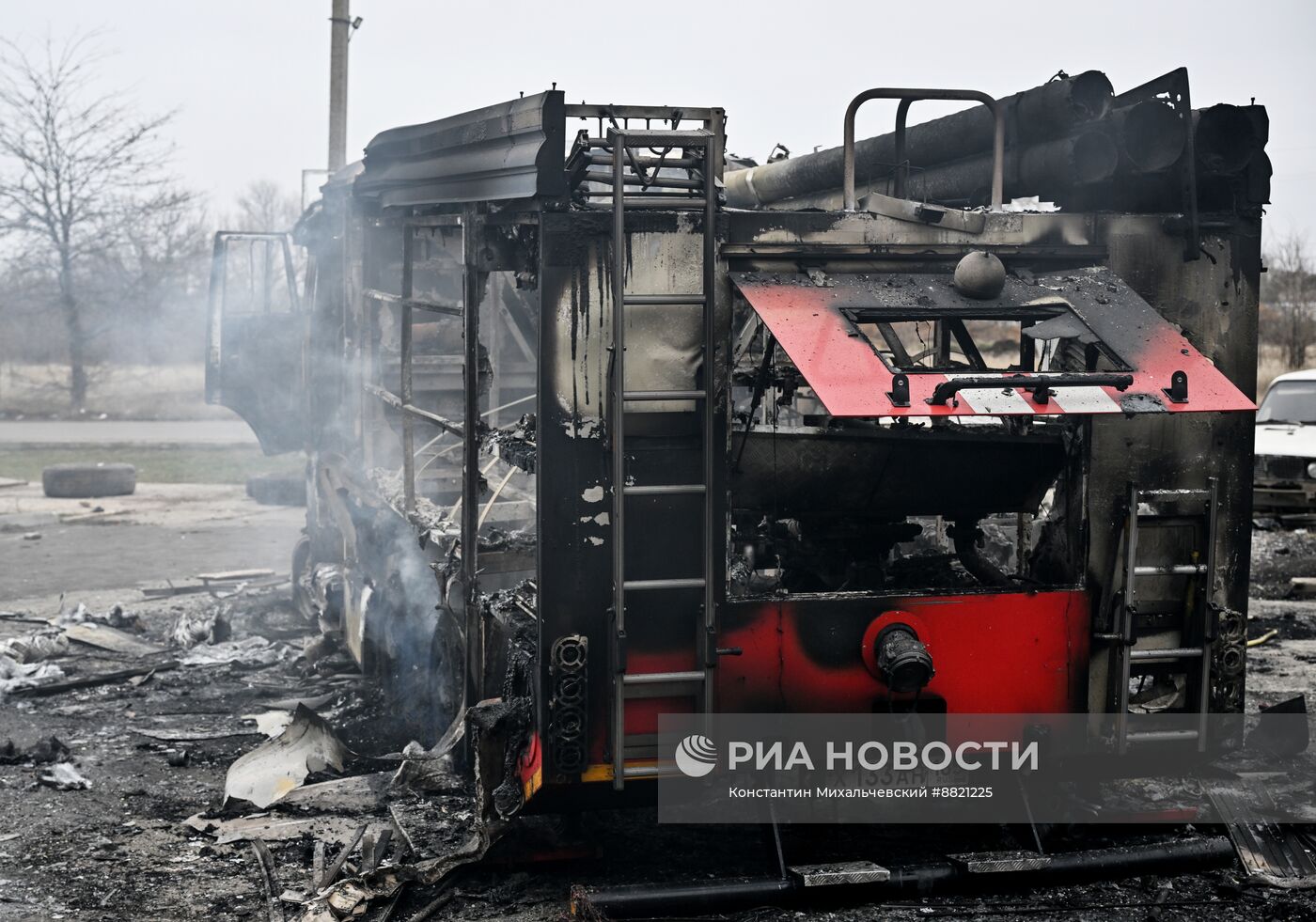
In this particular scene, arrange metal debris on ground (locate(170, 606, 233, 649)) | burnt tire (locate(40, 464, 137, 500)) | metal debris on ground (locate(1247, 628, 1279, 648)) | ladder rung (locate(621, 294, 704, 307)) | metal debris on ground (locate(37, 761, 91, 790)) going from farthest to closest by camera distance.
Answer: burnt tire (locate(40, 464, 137, 500)) → metal debris on ground (locate(170, 606, 233, 649)) → metal debris on ground (locate(1247, 628, 1279, 648)) → metal debris on ground (locate(37, 761, 91, 790)) → ladder rung (locate(621, 294, 704, 307))

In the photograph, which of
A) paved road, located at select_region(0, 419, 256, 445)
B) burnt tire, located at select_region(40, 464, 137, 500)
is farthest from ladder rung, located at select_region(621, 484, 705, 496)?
paved road, located at select_region(0, 419, 256, 445)

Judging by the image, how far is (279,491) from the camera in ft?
58.6

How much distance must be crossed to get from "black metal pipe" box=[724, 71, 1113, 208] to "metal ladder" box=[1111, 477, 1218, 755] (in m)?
1.58

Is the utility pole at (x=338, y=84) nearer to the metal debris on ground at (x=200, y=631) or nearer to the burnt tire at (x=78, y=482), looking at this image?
the burnt tire at (x=78, y=482)

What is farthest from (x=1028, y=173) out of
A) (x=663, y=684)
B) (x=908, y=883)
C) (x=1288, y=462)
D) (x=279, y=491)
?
(x=279, y=491)

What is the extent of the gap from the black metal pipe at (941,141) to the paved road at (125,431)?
722 inches

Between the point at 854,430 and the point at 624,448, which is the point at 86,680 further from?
the point at 854,430

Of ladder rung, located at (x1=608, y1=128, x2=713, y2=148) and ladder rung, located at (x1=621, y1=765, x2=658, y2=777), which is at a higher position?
ladder rung, located at (x1=608, y1=128, x2=713, y2=148)

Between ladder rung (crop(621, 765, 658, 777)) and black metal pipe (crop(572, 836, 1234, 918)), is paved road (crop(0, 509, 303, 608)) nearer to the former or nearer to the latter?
ladder rung (crop(621, 765, 658, 777))

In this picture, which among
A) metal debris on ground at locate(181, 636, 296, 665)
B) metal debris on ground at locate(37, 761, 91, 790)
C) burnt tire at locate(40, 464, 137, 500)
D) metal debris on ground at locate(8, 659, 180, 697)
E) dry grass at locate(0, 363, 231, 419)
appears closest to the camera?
metal debris on ground at locate(37, 761, 91, 790)

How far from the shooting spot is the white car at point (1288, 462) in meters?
14.5

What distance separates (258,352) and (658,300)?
716 cm

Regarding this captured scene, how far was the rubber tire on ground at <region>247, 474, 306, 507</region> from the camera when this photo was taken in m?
17.8

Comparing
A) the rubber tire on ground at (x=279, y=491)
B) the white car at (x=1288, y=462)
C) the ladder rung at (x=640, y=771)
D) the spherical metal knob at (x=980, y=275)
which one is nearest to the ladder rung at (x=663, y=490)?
the ladder rung at (x=640, y=771)
